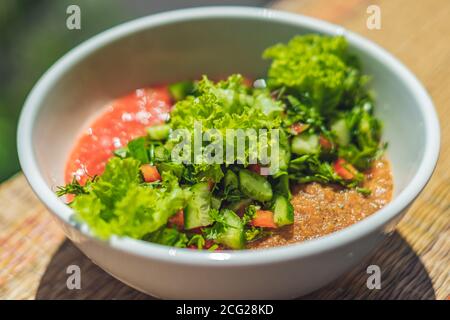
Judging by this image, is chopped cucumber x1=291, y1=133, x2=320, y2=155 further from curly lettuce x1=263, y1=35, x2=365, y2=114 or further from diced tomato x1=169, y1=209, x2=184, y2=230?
diced tomato x1=169, y1=209, x2=184, y2=230

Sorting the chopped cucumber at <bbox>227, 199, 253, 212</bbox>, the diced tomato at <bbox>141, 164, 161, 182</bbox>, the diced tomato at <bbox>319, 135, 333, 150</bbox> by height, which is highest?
the diced tomato at <bbox>141, 164, 161, 182</bbox>

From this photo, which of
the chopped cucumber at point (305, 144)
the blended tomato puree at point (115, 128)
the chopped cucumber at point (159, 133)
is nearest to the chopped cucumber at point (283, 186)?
the chopped cucumber at point (305, 144)

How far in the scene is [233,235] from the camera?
185cm

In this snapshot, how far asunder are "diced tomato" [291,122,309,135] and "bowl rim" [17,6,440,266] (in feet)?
1.36

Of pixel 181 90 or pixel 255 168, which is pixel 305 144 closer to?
pixel 255 168

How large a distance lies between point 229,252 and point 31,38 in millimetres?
3376

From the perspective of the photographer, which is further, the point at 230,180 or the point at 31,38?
the point at 31,38

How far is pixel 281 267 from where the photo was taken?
1.59 m

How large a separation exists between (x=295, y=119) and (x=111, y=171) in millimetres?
804

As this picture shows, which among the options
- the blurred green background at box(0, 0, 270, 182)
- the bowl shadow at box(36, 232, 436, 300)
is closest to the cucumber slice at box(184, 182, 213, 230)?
the bowl shadow at box(36, 232, 436, 300)

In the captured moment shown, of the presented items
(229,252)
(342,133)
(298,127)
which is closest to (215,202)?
(229,252)

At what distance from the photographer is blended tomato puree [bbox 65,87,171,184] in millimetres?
2305
